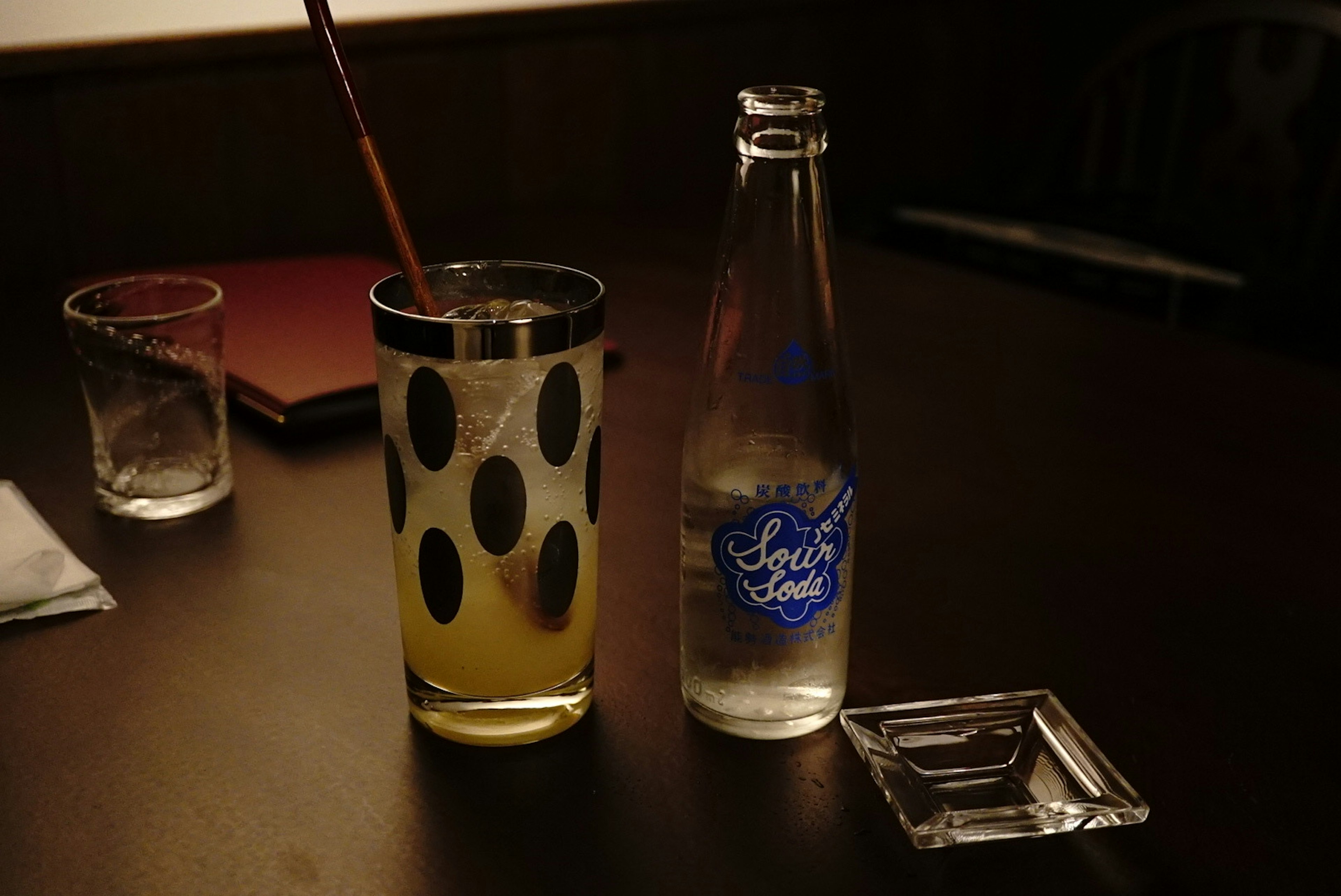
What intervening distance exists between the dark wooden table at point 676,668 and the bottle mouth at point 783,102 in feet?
0.73

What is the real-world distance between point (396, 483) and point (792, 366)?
0.48ft

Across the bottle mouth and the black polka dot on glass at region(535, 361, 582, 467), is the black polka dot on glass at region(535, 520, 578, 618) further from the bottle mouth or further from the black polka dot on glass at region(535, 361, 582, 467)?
the bottle mouth

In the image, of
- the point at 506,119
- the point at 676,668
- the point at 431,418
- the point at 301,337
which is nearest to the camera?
→ the point at 431,418

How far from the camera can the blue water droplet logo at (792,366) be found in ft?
1.55

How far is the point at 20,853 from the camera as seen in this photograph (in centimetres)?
42

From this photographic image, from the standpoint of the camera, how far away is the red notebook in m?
0.78

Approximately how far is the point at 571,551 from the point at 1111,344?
618 millimetres

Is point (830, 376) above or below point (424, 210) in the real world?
above

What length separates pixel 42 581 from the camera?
0.57 metres

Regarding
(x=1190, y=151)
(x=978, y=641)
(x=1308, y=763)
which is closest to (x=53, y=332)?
(x=978, y=641)

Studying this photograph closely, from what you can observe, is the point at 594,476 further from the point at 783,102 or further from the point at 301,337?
the point at 301,337

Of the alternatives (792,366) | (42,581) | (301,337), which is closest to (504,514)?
(792,366)

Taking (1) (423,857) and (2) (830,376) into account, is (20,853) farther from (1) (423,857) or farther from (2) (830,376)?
(2) (830,376)

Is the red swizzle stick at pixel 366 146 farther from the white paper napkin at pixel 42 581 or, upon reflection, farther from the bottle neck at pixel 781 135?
the white paper napkin at pixel 42 581
